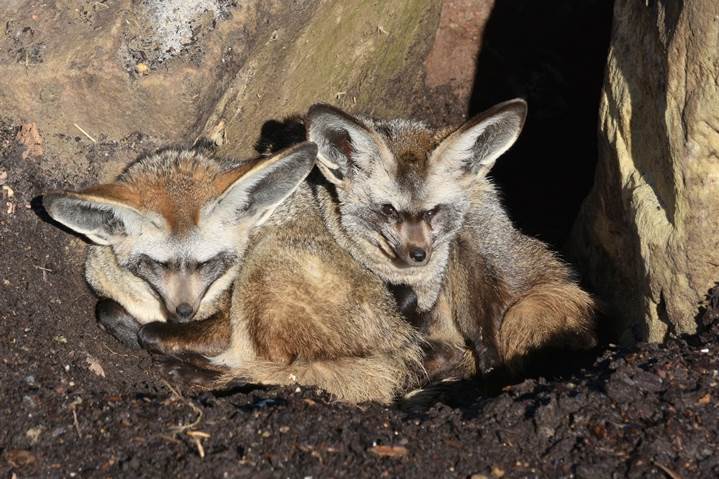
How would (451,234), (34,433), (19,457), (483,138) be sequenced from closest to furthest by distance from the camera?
(19,457) < (34,433) < (483,138) < (451,234)

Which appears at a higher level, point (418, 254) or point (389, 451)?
point (418, 254)

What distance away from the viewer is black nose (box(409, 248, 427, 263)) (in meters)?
5.55

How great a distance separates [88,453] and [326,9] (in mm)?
3892

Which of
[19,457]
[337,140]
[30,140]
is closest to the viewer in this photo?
[19,457]

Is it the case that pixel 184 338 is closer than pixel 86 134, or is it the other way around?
pixel 184 338

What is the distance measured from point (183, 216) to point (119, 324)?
923 millimetres

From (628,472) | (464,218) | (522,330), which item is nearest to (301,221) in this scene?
(464,218)

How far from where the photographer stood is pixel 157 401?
180 inches

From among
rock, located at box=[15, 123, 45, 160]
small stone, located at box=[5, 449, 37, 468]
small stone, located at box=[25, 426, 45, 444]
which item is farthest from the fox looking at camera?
rock, located at box=[15, 123, 45, 160]

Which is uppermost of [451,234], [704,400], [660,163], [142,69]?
[142,69]

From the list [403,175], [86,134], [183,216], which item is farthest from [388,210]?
[86,134]

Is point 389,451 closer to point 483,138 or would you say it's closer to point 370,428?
point 370,428

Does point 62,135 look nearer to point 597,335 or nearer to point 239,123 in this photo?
point 239,123

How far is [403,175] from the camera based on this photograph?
5.59 metres
